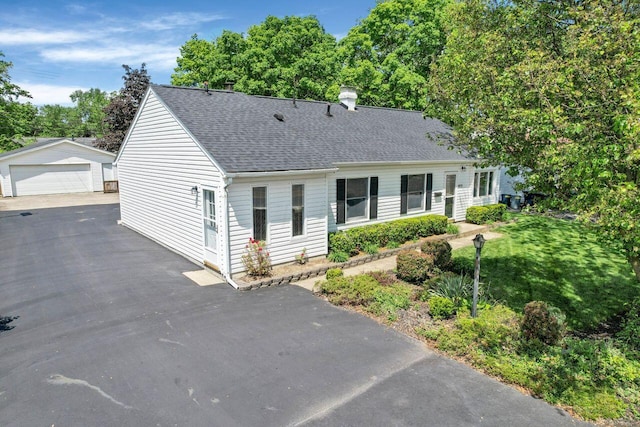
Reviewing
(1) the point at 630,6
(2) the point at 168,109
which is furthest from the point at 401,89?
(1) the point at 630,6

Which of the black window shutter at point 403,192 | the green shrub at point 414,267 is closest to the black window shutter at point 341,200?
the black window shutter at point 403,192

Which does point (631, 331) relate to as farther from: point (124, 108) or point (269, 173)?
point (124, 108)

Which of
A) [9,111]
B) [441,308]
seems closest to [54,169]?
[9,111]

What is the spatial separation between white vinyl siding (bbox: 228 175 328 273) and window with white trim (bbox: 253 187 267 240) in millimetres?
126

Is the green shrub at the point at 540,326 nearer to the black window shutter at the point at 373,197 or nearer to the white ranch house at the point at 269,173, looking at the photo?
the white ranch house at the point at 269,173

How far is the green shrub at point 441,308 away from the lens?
27.4ft

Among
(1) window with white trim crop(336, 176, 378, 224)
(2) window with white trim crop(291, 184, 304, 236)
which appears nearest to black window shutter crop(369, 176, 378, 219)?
(1) window with white trim crop(336, 176, 378, 224)

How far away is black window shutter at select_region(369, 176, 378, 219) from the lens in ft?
48.9

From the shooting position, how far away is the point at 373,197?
15.0m

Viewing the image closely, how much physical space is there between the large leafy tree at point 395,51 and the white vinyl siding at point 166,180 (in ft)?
53.4

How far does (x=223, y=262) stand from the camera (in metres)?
10.9

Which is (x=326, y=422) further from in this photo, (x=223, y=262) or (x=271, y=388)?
(x=223, y=262)

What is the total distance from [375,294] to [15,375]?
23.1 ft

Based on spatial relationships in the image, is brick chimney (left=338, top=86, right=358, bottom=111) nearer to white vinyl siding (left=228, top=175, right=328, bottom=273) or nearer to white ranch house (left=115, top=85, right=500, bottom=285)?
white ranch house (left=115, top=85, right=500, bottom=285)
